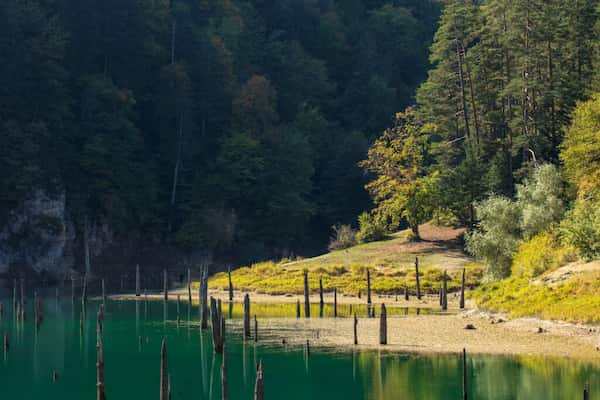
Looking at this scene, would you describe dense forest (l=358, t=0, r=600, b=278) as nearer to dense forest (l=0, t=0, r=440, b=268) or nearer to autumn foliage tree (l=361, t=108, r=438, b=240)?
autumn foliage tree (l=361, t=108, r=438, b=240)

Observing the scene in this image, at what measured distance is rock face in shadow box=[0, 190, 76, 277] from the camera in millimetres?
85250

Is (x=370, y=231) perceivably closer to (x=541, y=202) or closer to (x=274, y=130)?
(x=274, y=130)

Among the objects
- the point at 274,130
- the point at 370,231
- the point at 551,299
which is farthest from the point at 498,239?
the point at 274,130

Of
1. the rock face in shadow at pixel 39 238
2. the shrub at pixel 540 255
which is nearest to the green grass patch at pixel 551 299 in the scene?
the shrub at pixel 540 255

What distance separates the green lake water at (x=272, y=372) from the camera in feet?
120

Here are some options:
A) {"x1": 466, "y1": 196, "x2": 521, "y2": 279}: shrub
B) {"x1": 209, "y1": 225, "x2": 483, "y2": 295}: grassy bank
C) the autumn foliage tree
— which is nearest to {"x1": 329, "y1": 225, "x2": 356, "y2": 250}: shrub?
{"x1": 209, "y1": 225, "x2": 483, "y2": 295}: grassy bank

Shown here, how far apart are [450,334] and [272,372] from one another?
1273 centimetres

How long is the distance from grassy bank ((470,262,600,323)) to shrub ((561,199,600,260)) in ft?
3.88

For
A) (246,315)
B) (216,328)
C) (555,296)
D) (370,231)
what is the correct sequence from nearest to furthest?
1. (216,328)
2. (246,315)
3. (555,296)
4. (370,231)

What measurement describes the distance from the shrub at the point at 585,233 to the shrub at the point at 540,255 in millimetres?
1016

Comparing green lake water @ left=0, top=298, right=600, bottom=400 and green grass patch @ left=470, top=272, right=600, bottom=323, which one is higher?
green grass patch @ left=470, top=272, right=600, bottom=323

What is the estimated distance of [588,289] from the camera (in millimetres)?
50531

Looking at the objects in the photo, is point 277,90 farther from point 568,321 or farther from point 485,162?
point 568,321

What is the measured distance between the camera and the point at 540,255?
60.2 m
